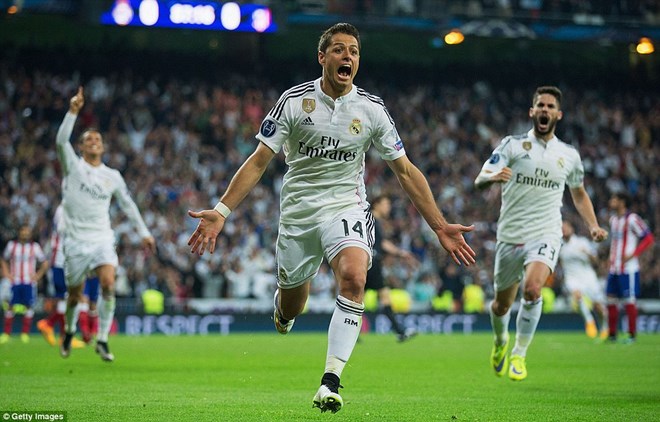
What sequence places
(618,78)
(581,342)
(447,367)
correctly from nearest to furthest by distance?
(447,367)
(581,342)
(618,78)

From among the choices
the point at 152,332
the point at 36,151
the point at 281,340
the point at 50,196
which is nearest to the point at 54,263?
the point at 281,340

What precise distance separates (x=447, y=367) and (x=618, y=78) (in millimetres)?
25203

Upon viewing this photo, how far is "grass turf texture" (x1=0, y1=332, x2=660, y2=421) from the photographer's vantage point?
25.5ft

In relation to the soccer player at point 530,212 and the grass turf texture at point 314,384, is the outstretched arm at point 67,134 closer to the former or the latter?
the grass turf texture at point 314,384

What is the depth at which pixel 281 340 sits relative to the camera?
20250 millimetres

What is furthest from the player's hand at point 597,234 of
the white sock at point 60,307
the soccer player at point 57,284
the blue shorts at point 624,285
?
the white sock at point 60,307

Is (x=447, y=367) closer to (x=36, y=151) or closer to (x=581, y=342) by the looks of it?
(x=581, y=342)

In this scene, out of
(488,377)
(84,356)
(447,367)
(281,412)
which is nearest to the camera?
(281,412)

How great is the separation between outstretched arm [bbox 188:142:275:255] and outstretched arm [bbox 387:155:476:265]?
99cm

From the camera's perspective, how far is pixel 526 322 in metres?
10.8

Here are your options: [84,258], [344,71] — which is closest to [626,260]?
[84,258]

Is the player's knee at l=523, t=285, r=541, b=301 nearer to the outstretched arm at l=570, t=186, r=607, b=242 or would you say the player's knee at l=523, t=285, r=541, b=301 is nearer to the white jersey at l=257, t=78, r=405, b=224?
the outstretched arm at l=570, t=186, r=607, b=242

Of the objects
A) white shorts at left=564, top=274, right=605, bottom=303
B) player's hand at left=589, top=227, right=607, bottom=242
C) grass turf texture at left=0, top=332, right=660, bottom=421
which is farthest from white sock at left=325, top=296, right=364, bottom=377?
white shorts at left=564, top=274, right=605, bottom=303

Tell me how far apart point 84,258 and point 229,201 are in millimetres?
6624
